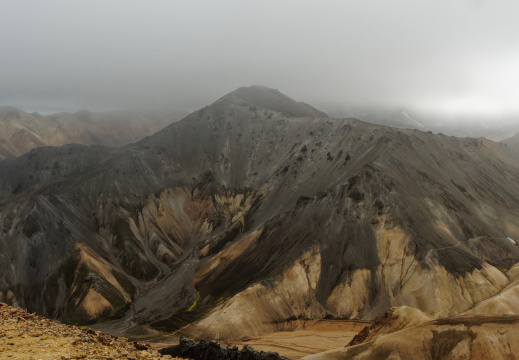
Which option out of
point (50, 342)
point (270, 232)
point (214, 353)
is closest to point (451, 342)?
point (214, 353)

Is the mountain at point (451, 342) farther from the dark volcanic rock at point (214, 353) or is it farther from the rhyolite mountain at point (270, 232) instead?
the rhyolite mountain at point (270, 232)

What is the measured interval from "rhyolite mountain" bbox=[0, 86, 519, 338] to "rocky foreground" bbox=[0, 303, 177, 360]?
209 ft

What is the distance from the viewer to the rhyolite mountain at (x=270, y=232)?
87.4 metres

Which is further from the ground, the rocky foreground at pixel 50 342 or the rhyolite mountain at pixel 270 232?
the rocky foreground at pixel 50 342

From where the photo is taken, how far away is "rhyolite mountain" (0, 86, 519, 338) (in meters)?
87.4

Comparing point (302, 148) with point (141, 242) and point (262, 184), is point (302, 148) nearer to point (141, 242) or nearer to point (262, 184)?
point (262, 184)

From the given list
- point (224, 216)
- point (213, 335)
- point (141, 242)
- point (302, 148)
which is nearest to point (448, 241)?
point (213, 335)

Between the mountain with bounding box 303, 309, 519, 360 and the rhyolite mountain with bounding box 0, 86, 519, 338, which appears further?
the rhyolite mountain with bounding box 0, 86, 519, 338

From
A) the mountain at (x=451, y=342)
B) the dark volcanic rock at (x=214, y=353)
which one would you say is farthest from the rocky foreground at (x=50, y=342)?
the mountain at (x=451, y=342)

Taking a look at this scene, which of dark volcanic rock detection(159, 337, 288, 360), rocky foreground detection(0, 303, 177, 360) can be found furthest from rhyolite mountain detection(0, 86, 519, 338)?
rocky foreground detection(0, 303, 177, 360)

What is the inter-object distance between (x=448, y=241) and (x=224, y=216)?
80.1 metres

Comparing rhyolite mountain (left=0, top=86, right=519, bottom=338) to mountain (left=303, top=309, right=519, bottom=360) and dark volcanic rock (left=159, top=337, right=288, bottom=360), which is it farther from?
mountain (left=303, top=309, right=519, bottom=360)

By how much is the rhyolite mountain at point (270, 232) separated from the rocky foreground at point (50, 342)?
63766mm

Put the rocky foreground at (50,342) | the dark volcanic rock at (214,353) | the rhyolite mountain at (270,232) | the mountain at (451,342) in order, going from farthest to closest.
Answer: the rhyolite mountain at (270,232)
the dark volcanic rock at (214,353)
the mountain at (451,342)
the rocky foreground at (50,342)
